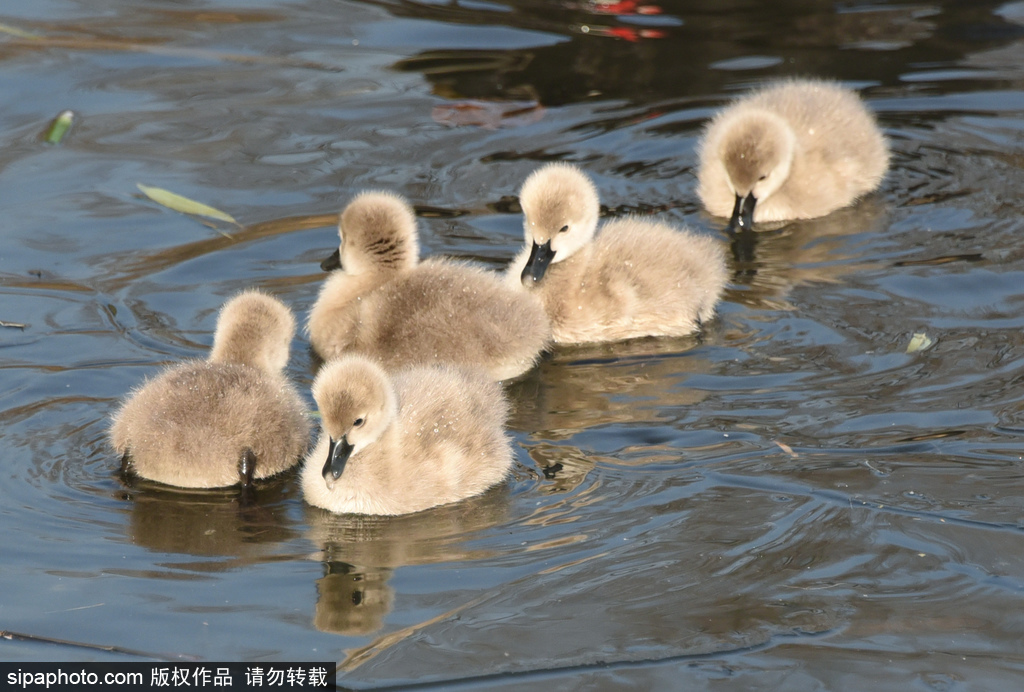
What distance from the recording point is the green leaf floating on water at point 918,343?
580 cm

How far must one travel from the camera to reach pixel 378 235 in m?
5.80

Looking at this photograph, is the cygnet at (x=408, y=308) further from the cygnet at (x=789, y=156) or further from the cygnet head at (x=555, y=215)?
the cygnet at (x=789, y=156)

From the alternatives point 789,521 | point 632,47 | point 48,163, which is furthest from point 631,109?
point 789,521

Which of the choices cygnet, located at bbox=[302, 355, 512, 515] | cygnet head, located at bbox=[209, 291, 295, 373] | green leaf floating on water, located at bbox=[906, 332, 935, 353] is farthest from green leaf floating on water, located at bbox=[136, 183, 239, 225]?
green leaf floating on water, located at bbox=[906, 332, 935, 353]

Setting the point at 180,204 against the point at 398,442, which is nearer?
the point at 398,442

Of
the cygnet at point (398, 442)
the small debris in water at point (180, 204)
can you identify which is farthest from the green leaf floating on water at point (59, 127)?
the cygnet at point (398, 442)

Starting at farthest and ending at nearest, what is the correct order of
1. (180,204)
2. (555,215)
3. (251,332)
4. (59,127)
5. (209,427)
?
(59,127) < (180,204) < (555,215) < (251,332) < (209,427)

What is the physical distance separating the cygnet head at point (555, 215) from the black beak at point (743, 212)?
1.27m

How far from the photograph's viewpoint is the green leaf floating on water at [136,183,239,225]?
733cm

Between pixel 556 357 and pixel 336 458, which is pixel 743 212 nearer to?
pixel 556 357

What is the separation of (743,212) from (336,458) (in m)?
3.38

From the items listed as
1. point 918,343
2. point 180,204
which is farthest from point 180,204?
point 918,343

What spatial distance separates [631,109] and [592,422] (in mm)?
3754

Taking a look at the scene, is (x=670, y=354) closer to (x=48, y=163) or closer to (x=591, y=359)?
(x=591, y=359)
